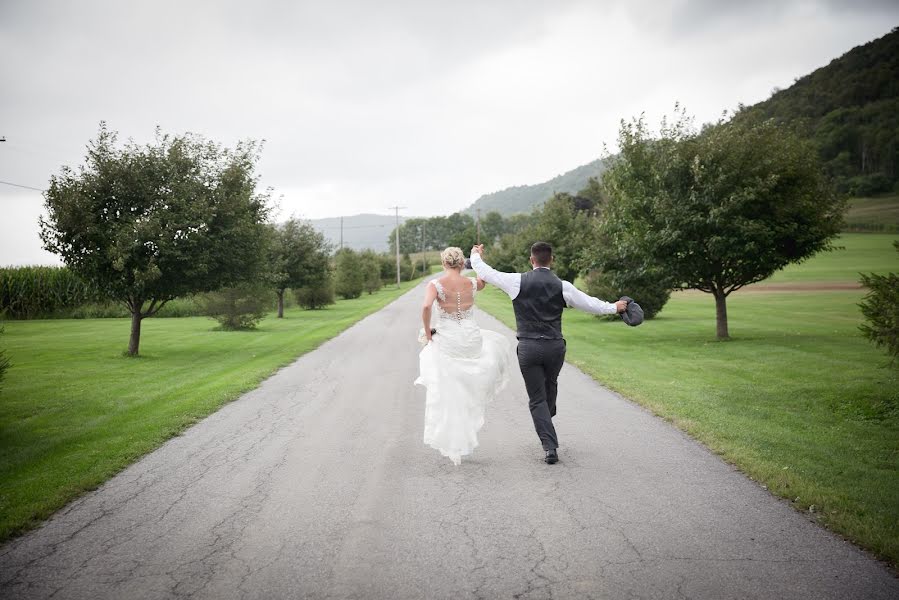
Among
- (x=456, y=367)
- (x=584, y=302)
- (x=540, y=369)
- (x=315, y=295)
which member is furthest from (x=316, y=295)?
(x=584, y=302)

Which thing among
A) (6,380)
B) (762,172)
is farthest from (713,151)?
(6,380)

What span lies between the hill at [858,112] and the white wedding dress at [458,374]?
334 ft

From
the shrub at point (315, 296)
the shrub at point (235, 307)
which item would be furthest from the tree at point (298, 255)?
the shrub at point (235, 307)

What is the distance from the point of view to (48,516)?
495 centimetres

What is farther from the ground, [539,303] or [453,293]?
[453,293]

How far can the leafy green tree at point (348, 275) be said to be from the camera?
2092 inches

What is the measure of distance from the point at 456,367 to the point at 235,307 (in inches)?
914

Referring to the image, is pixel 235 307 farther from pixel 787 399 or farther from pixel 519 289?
pixel 787 399

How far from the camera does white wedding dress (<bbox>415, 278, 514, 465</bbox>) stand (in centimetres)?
618

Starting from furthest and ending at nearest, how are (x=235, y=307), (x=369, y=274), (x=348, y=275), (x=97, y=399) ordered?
(x=369, y=274)
(x=348, y=275)
(x=235, y=307)
(x=97, y=399)

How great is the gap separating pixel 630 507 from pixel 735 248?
13.6 meters

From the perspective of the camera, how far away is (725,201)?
16.0 m

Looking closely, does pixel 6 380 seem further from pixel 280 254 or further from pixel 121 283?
pixel 280 254

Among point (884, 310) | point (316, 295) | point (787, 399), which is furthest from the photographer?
point (316, 295)
